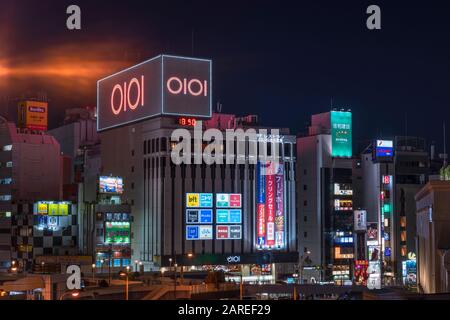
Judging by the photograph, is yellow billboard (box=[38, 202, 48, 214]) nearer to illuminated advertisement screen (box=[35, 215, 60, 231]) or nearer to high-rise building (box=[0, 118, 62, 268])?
illuminated advertisement screen (box=[35, 215, 60, 231])

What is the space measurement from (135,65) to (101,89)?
10465 millimetres

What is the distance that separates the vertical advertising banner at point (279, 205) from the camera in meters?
97.8

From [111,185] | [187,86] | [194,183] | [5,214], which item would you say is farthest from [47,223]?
[187,86]

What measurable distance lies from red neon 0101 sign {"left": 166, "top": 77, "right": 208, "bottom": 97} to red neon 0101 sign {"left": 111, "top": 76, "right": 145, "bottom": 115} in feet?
14.5

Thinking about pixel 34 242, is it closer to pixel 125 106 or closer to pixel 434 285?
pixel 125 106

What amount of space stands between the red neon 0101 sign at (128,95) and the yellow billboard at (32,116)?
9.84 m

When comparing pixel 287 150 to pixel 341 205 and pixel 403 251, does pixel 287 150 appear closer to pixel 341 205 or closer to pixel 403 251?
pixel 341 205

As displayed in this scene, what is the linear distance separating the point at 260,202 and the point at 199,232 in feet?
31.1

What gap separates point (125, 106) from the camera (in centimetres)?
9900

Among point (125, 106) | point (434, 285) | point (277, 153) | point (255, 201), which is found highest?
point (125, 106)

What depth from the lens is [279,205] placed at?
9800 cm

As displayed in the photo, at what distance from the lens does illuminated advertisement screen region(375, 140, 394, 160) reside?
103438 millimetres
